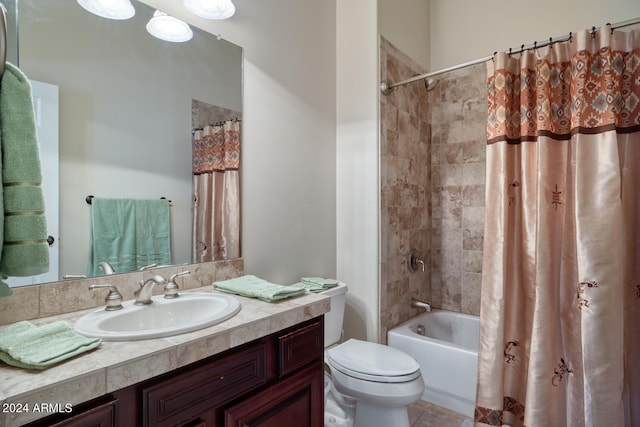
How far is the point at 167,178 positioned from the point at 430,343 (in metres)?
1.77

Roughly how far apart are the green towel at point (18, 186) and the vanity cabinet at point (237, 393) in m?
0.37

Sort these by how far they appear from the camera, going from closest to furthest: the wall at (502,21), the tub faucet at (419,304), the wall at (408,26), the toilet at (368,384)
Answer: the toilet at (368,384) → the wall at (502,21) → the wall at (408,26) → the tub faucet at (419,304)

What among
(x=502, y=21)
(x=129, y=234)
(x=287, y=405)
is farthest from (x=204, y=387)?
(x=502, y=21)

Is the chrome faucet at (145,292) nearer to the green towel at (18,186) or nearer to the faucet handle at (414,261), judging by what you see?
the green towel at (18,186)

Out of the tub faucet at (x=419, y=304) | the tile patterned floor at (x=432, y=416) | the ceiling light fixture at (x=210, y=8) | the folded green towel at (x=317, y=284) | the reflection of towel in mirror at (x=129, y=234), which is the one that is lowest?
the tile patterned floor at (x=432, y=416)

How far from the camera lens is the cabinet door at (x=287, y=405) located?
100 centimetres

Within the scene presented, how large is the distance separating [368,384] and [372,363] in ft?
0.34

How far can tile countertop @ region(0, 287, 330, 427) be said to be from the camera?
62 cm

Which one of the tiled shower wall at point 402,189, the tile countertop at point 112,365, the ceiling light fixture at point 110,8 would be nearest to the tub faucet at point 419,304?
the tiled shower wall at point 402,189

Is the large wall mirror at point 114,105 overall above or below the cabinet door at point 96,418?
above

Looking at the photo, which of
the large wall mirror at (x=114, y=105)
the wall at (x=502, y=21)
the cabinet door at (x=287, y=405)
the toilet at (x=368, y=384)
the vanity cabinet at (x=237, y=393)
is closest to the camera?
the vanity cabinet at (x=237, y=393)

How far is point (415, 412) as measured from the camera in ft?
6.70

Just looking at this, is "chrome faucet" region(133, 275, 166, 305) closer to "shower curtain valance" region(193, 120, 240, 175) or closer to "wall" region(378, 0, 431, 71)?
"shower curtain valance" region(193, 120, 240, 175)

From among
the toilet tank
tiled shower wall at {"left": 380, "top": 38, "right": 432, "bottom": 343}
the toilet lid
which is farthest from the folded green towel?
tiled shower wall at {"left": 380, "top": 38, "right": 432, "bottom": 343}
